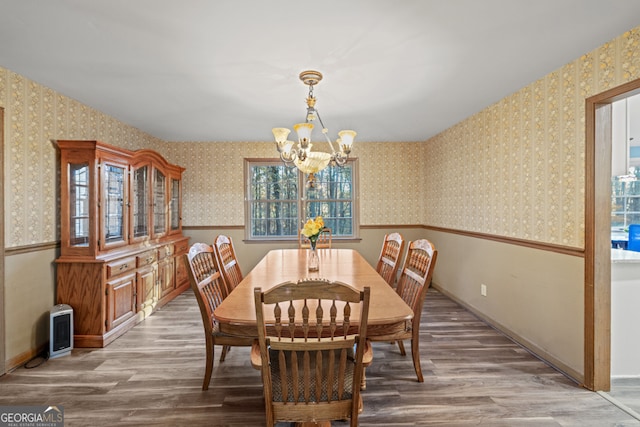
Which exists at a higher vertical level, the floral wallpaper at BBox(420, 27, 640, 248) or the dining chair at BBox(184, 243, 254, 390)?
the floral wallpaper at BBox(420, 27, 640, 248)

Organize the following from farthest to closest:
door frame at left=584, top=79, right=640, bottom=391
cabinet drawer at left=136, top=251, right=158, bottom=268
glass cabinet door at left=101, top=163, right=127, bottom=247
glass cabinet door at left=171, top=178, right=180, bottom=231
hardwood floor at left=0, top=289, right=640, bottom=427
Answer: glass cabinet door at left=171, top=178, right=180, bottom=231
cabinet drawer at left=136, top=251, right=158, bottom=268
glass cabinet door at left=101, top=163, right=127, bottom=247
door frame at left=584, top=79, right=640, bottom=391
hardwood floor at left=0, top=289, right=640, bottom=427

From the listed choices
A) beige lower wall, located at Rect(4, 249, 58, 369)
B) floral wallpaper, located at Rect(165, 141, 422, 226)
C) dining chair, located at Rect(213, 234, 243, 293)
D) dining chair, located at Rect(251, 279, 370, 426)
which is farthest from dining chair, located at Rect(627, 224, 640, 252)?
beige lower wall, located at Rect(4, 249, 58, 369)

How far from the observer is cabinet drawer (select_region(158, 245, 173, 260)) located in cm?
395

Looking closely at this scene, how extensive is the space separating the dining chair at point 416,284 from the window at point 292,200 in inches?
110

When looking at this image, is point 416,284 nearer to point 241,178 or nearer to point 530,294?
point 530,294

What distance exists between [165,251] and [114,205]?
1035 millimetres

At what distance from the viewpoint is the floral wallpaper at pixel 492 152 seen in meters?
2.35

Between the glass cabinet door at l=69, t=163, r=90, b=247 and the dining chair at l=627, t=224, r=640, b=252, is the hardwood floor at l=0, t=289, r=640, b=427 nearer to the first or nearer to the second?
the glass cabinet door at l=69, t=163, r=90, b=247

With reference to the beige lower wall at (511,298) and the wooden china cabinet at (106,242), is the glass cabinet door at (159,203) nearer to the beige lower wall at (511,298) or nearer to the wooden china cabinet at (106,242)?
the wooden china cabinet at (106,242)

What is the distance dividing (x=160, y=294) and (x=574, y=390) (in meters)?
4.15

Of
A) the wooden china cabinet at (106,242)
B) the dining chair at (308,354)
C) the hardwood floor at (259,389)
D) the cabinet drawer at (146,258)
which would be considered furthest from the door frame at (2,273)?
the dining chair at (308,354)

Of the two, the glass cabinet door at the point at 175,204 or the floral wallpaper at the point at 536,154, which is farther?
the glass cabinet door at the point at 175,204

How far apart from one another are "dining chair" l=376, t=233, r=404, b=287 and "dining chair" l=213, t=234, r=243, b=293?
4.31 feet

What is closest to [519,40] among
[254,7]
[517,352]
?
[254,7]
